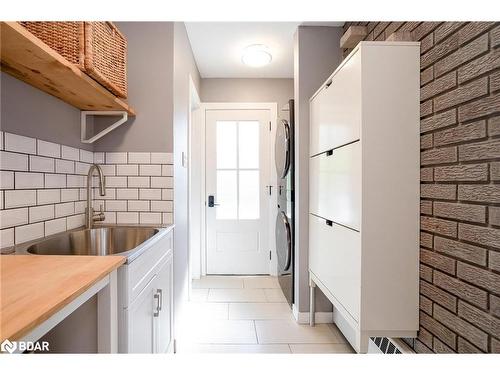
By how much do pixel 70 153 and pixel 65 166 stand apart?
0.32 ft

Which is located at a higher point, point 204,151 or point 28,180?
point 204,151

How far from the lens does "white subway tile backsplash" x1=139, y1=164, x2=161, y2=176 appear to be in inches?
78.0

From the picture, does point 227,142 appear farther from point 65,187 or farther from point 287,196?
point 65,187

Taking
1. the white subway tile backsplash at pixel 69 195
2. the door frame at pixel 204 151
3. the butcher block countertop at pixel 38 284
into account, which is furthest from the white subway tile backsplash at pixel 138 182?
the door frame at pixel 204 151

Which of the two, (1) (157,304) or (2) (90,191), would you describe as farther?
(2) (90,191)

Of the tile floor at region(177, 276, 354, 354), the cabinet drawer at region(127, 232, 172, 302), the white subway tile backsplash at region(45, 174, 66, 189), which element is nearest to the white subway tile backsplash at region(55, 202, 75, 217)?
the white subway tile backsplash at region(45, 174, 66, 189)

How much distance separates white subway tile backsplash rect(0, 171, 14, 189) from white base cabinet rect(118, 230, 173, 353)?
0.62 metres

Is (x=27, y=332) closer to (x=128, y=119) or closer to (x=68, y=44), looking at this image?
(x=68, y=44)

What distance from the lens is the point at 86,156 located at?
6.11 feet

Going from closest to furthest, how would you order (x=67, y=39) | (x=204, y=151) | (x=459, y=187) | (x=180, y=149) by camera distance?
(x=459, y=187) < (x=67, y=39) < (x=180, y=149) < (x=204, y=151)

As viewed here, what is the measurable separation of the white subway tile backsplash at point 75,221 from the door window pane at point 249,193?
1.95m

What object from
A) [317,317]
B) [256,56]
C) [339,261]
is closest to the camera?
[339,261]

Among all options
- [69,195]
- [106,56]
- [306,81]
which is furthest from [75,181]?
[306,81]
